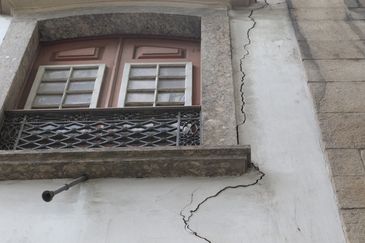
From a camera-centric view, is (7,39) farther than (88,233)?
Yes

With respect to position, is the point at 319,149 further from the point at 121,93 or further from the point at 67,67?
the point at 67,67

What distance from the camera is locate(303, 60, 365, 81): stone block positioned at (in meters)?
4.49

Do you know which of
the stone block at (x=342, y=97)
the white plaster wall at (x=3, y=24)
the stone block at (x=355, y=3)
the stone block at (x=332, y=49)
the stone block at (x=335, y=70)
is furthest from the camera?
the stone block at (x=355, y=3)

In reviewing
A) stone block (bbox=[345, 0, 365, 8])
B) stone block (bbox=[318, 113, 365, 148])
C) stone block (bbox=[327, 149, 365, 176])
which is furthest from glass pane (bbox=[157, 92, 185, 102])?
stone block (bbox=[345, 0, 365, 8])

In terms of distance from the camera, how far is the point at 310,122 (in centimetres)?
414

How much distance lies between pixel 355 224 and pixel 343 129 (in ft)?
2.92

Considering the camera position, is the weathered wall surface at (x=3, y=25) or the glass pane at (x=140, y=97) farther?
the weathered wall surface at (x=3, y=25)

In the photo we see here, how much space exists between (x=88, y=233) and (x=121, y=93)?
1603mm

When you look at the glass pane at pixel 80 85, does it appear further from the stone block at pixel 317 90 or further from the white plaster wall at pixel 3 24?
the stone block at pixel 317 90

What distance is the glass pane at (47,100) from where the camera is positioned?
186 inches

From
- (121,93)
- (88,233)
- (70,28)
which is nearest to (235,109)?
(121,93)

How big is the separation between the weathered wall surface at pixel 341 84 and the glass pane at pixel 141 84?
1.36 m

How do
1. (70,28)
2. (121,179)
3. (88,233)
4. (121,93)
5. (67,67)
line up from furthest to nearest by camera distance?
(70,28)
(67,67)
(121,93)
(121,179)
(88,233)

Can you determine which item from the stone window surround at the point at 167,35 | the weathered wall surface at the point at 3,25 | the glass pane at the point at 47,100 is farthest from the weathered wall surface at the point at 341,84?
the weathered wall surface at the point at 3,25
